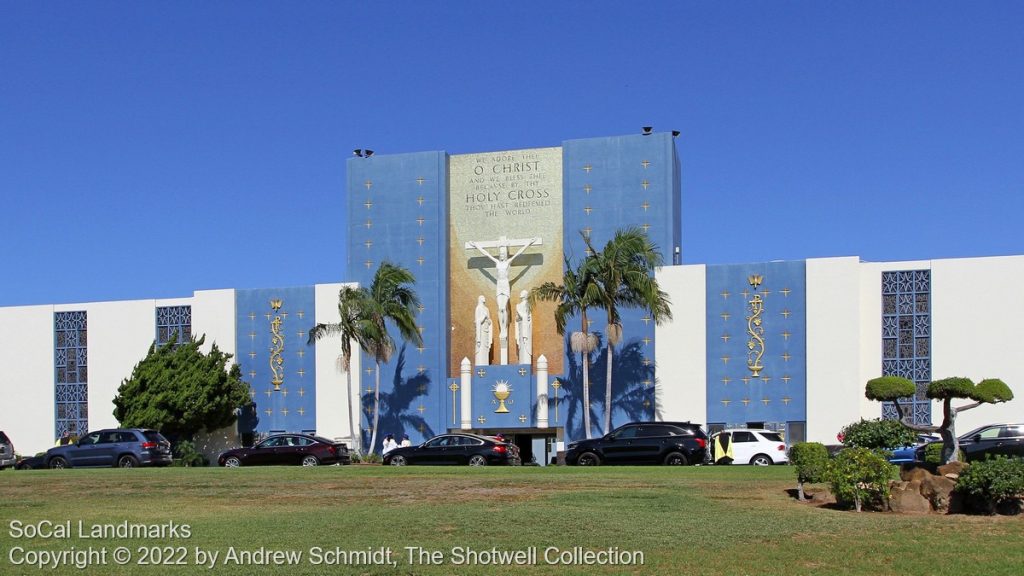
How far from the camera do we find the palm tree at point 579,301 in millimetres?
43125

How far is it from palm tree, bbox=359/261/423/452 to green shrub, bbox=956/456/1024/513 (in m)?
30.2

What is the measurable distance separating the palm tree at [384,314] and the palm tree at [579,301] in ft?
17.9

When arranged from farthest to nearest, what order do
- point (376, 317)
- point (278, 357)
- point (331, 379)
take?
point (278, 357), point (331, 379), point (376, 317)

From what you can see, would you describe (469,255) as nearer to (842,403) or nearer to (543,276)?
(543,276)

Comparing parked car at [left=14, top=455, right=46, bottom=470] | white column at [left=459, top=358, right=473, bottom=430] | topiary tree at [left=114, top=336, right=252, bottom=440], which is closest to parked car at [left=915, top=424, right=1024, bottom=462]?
white column at [left=459, top=358, right=473, bottom=430]

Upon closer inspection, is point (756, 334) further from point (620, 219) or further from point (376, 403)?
point (376, 403)

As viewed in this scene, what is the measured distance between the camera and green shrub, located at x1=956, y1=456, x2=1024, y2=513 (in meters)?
17.5

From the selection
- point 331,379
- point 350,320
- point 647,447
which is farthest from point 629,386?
point 331,379

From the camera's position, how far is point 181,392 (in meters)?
47.4

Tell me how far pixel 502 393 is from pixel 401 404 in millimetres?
4618

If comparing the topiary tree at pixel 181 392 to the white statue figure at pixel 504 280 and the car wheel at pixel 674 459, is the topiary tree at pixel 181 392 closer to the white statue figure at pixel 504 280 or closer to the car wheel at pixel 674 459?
the white statue figure at pixel 504 280

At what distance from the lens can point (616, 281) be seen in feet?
141

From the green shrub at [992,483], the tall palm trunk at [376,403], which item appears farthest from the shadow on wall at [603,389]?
the green shrub at [992,483]

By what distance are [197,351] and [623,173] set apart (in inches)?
765
